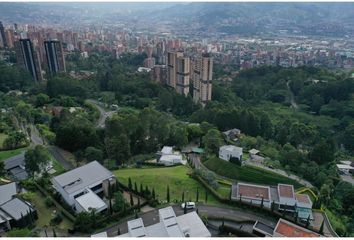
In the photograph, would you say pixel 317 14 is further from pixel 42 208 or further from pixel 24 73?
pixel 42 208

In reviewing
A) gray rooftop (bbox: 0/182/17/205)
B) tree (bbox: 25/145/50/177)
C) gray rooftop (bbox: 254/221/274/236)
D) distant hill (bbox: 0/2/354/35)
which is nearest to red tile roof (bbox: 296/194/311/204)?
gray rooftop (bbox: 254/221/274/236)

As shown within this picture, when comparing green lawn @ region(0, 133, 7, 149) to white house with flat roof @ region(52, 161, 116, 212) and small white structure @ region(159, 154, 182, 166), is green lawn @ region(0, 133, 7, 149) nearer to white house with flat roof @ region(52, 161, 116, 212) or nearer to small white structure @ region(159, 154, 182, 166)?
white house with flat roof @ region(52, 161, 116, 212)

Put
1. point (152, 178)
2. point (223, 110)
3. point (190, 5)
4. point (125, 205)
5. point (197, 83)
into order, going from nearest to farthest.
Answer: point (125, 205), point (152, 178), point (223, 110), point (197, 83), point (190, 5)

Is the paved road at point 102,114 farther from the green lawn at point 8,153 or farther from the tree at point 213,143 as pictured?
the tree at point 213,143

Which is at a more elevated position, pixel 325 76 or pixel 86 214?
pixel 86 214

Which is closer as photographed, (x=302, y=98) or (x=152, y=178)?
(x=152, y=178)

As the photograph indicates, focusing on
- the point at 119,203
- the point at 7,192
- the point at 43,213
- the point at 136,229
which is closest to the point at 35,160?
the point at 7,192

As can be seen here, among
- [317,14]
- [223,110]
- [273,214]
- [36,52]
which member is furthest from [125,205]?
[317,14]
